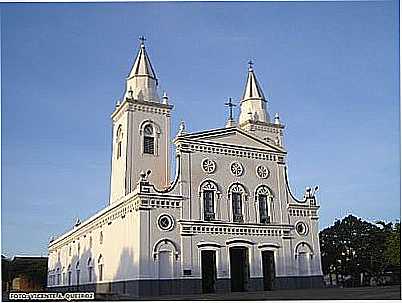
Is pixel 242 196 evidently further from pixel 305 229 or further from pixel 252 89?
pixel 252 89

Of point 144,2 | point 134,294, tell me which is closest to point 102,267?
point 134,294

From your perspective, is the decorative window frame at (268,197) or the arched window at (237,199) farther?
the decorative window frame at (268,197)

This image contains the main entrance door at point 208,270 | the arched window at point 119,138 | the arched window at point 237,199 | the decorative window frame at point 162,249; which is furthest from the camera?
the arched window at point 119,138

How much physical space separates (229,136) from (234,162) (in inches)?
47.7

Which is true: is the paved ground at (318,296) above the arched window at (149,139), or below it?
below

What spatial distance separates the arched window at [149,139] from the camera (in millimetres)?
28266

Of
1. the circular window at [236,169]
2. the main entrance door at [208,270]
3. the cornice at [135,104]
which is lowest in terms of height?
the main entrance door at [208,270]

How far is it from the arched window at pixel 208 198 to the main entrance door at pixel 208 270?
5.10 feet

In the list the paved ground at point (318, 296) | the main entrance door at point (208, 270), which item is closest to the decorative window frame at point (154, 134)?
the main entrance door at point (208, 270)

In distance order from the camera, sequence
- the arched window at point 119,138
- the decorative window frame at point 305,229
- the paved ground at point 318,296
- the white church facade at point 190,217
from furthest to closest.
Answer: the arched window at point 119,138 < the decorative window frame at point 305,229 < the white church facade at point 190,217 < the paved ground at point 318,296

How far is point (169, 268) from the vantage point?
2391 centimetres

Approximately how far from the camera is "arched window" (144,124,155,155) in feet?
92.7

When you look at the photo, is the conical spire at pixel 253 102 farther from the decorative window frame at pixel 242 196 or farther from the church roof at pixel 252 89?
the decorative window frame at pixel 242 196

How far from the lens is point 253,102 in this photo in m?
32.7
